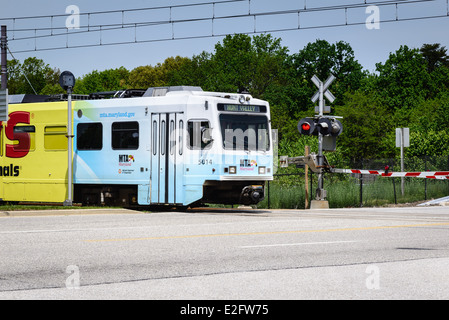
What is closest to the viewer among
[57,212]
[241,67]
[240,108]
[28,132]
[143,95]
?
[57,212]

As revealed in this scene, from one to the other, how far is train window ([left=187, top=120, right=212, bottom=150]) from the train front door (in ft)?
0.92

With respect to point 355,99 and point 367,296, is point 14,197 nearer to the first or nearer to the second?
point 367,296

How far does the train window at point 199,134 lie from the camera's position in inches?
811

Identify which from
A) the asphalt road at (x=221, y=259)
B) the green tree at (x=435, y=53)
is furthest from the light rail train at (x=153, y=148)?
the green tree at (x=435, y=53)

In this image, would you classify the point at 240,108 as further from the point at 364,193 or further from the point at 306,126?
the point at 364,193

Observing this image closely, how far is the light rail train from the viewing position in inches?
817

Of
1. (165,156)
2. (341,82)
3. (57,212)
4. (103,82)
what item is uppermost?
(103,82)

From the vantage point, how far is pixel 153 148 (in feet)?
70.1

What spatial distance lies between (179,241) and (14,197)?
13.2 metres

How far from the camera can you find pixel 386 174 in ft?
90.0

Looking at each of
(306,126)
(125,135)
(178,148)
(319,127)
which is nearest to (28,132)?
(125,135)

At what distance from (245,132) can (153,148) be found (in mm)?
2595

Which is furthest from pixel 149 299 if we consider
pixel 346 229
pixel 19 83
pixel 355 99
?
pixel 19 83

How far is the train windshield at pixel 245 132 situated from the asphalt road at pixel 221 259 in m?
4.36
